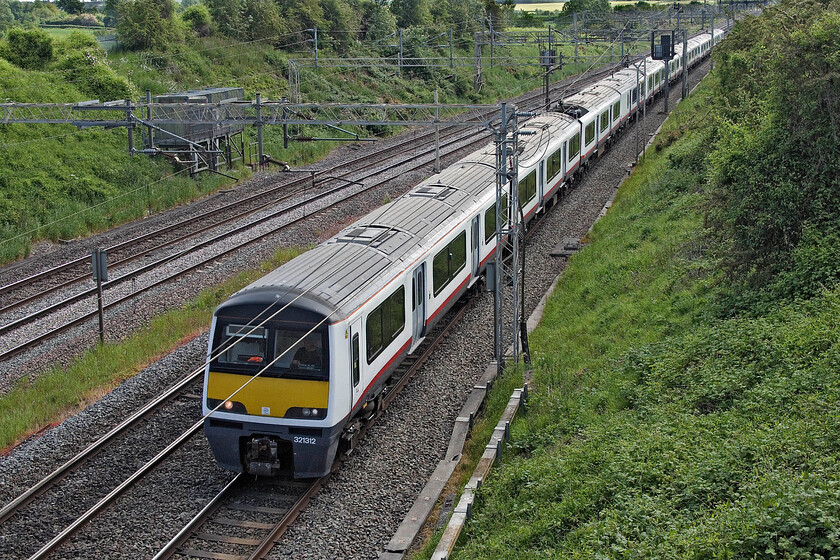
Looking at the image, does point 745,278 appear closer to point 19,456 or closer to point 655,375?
point 655,375

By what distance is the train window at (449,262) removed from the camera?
1505cm

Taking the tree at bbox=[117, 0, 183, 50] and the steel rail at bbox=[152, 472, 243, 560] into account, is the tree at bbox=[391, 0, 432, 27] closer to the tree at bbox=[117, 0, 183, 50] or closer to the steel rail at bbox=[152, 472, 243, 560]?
the tree at bbox=[117, 0, 183, 50]

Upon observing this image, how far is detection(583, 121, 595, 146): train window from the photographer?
97.8 ft

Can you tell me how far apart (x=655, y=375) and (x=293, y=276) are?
5.28 meters

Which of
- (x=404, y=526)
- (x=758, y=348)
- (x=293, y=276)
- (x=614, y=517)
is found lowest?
(x=404, y=526)

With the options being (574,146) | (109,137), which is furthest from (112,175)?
(574,146)

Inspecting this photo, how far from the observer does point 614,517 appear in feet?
26.2

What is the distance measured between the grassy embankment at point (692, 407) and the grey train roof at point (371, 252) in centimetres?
288

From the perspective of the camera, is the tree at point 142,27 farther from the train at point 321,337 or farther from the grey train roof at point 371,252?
the train at point 321,337

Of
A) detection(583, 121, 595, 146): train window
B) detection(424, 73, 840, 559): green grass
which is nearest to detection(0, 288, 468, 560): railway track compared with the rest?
detection(424, 73, 840, 559): green grass

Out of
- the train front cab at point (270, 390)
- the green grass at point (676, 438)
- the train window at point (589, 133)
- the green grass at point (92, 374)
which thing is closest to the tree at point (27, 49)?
the green grass at point (92, 374)

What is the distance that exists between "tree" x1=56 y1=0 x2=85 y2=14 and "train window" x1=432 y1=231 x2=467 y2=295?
6337cm

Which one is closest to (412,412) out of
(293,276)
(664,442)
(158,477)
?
(293,276)

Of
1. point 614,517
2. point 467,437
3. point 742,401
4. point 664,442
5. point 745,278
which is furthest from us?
point 745,278
